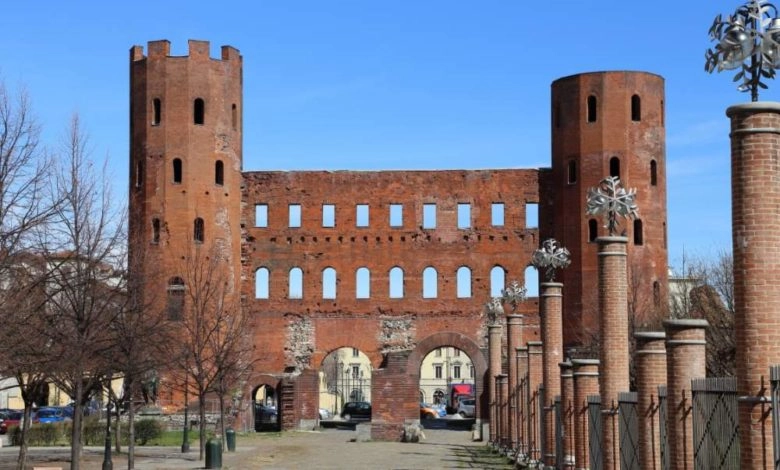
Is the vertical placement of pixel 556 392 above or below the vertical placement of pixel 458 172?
below

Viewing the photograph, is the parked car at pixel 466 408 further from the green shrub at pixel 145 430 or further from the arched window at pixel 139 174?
the green shrub at pixel 145 430

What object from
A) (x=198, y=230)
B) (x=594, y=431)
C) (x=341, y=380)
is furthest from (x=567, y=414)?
(x=341, y=380)

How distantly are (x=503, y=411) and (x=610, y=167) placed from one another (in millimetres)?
15397

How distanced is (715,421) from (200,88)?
4192cm

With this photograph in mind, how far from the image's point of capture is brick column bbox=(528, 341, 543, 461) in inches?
1179

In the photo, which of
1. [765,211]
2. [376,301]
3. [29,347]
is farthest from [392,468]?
[376,301]

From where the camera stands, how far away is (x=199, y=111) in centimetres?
5294

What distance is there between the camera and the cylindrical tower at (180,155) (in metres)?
51.8

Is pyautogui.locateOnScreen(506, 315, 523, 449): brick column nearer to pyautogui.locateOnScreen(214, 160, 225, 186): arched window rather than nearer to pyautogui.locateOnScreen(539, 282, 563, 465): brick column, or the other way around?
pyautogui.locateOnScreen(539, 282, 563, 465): brick column

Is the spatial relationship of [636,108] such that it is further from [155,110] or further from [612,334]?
[612,334]

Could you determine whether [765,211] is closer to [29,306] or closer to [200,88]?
[29,306]

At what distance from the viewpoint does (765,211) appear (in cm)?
1079

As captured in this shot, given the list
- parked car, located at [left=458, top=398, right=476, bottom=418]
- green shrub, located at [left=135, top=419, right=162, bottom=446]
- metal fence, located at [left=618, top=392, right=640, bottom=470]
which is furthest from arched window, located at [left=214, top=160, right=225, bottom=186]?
metal fence, located at [left=618, top=392, right=640, bottom=470]

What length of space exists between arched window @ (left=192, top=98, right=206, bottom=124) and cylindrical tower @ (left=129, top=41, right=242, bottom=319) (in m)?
0.04
